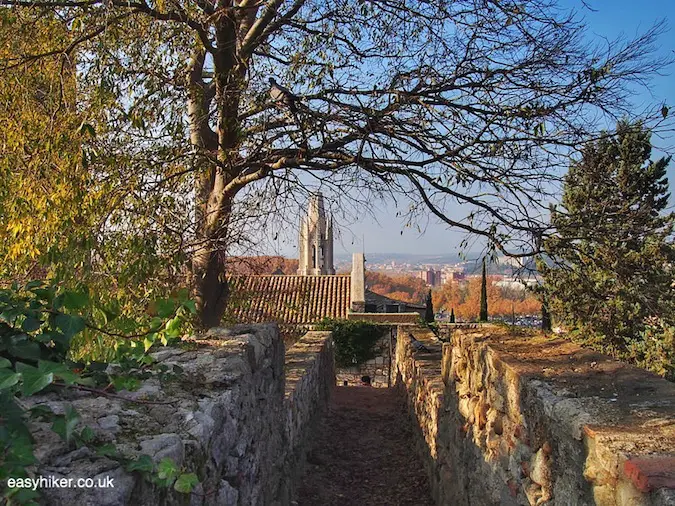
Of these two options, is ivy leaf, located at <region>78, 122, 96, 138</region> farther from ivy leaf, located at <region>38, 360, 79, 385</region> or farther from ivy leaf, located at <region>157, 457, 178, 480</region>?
ivy leaf, located at <region>157, 457, 178, 480</region>

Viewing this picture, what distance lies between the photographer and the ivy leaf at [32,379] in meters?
1.38

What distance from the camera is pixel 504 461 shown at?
9.75 feet

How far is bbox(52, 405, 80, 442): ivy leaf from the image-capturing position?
1354 mm

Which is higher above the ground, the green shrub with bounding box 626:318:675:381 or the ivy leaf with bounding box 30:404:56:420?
the ivy leaf with bounding box 30:404:56:420

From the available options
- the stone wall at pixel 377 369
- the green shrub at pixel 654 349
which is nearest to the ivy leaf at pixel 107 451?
the stone wall at pixel 377 369

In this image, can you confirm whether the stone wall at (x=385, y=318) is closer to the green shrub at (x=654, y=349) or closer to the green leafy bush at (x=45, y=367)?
the green shrub at (x=654, y=349)

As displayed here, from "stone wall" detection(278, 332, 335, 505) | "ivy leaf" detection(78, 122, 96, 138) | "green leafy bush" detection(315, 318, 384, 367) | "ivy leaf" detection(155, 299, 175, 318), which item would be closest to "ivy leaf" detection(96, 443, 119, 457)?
"ivy leaf" detection(155, 299, 175, 318)

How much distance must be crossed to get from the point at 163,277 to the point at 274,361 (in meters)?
1.83

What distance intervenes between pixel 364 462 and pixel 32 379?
5.13m

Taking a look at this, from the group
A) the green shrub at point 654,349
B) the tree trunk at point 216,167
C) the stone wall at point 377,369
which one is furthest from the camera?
the stone wall at point 377,369

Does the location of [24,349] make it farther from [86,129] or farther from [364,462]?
[364,462]

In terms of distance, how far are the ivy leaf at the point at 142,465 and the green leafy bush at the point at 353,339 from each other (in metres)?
15.6

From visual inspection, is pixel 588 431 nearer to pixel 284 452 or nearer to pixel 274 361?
pixel 274 361

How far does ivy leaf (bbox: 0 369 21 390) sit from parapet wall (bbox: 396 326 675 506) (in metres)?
1.58
